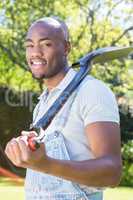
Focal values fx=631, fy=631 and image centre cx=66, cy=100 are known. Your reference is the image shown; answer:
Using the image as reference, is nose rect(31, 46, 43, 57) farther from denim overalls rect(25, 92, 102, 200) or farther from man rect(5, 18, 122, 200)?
denim overalls rect(25, 92, 102, 200)

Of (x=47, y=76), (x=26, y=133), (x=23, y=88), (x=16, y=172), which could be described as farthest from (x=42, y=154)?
(x=23, y=88)

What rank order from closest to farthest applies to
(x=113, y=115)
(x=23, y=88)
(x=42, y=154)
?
(x=42, y=154) < (x=113, y=115) < (x=23, y=88)

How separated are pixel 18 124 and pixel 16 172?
5.58 feet

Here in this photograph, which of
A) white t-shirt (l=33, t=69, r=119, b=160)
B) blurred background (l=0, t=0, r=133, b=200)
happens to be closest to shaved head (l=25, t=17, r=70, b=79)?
white t-shirt (l=33, t=69, r=119, b=160)

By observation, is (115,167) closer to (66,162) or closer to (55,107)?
(66,162)

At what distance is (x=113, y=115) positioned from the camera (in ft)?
7.71

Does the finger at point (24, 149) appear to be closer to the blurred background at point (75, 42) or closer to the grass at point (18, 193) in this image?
the grass at point (18, 193)

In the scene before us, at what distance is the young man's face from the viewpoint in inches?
98.9

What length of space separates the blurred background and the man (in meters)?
15.0

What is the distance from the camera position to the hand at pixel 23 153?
1.80 meters

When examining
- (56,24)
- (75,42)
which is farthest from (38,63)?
(75,42)

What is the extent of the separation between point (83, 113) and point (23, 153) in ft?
2.22

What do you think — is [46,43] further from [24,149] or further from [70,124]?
[24,149]

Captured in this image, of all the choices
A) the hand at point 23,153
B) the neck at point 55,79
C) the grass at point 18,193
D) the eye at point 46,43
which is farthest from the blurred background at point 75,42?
the hand at point 23,153
